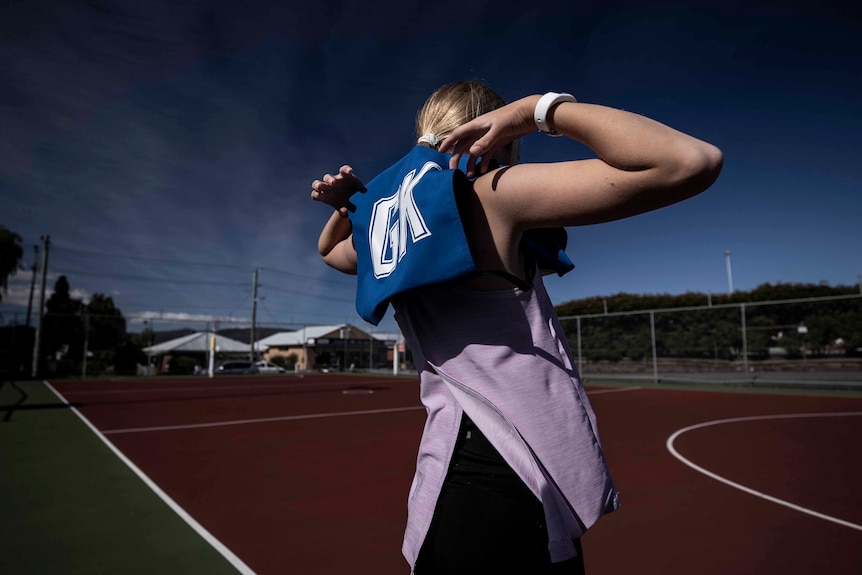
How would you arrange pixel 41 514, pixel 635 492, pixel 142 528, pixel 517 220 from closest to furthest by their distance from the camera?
1. pixel 517 220
2. pixel 142 528
3. pixel 41 514
4. pixel 635 492

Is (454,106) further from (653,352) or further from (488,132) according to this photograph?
(653,352)

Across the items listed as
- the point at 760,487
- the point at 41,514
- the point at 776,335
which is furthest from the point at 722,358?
Answer: the point at 41,514

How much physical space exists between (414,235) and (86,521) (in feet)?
15.6

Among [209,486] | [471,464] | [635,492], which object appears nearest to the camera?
[471,464]

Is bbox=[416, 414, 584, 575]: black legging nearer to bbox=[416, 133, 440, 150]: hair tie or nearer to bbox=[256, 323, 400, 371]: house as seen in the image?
bbox=[416, 133, 440, 150]: hair tie

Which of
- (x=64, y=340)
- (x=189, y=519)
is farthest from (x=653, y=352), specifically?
(x=64, y=340)

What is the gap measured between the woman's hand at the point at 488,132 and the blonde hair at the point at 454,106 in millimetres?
168

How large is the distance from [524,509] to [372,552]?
118 inches

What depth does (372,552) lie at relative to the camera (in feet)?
11.4

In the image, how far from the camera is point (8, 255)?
100ft

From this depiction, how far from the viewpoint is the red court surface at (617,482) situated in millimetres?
3395

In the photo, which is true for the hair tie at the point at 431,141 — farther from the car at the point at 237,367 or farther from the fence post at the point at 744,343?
the car at the point at 237,367

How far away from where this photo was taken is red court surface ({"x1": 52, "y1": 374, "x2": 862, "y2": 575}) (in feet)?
11.1

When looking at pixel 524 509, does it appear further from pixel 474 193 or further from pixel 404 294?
pixel 474 193
